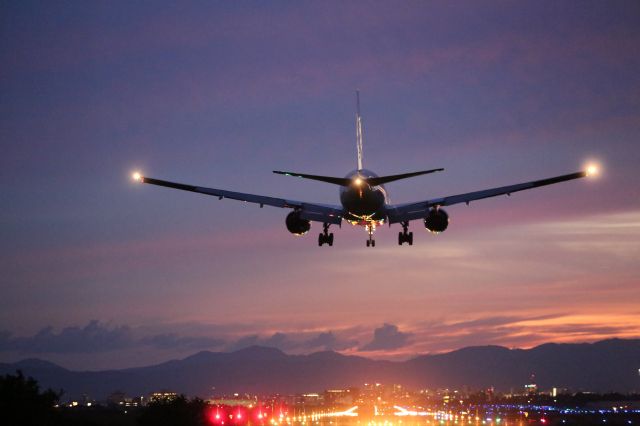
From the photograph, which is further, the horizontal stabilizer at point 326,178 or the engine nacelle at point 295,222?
the engine nacelle at point 295,222

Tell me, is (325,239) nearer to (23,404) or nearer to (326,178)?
(326,178)

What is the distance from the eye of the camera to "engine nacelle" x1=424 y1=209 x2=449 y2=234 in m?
64.4

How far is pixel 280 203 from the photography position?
65.1 metres

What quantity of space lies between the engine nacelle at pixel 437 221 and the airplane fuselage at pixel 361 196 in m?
5.35

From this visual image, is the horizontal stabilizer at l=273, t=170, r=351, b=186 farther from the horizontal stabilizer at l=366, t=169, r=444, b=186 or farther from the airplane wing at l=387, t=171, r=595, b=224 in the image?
the airplane wing at l=387, t=171, r=595, b=224

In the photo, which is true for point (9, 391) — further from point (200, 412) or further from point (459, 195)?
point (459, 195)

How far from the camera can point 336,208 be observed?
2534 inches

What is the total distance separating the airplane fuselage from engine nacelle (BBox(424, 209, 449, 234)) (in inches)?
211

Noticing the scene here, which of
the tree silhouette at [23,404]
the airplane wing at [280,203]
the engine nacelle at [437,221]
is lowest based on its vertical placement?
the tree silhouette at [23,404]

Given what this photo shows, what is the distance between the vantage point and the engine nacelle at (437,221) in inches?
2534

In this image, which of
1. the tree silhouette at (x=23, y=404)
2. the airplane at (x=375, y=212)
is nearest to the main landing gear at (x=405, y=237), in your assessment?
the airplane at (x=375, y=212)

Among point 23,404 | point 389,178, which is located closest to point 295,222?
point 389,178

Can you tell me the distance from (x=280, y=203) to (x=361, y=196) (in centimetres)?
894

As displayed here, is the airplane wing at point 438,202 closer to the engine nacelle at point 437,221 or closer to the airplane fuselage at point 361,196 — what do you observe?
the engine nacelle at point 437,221
